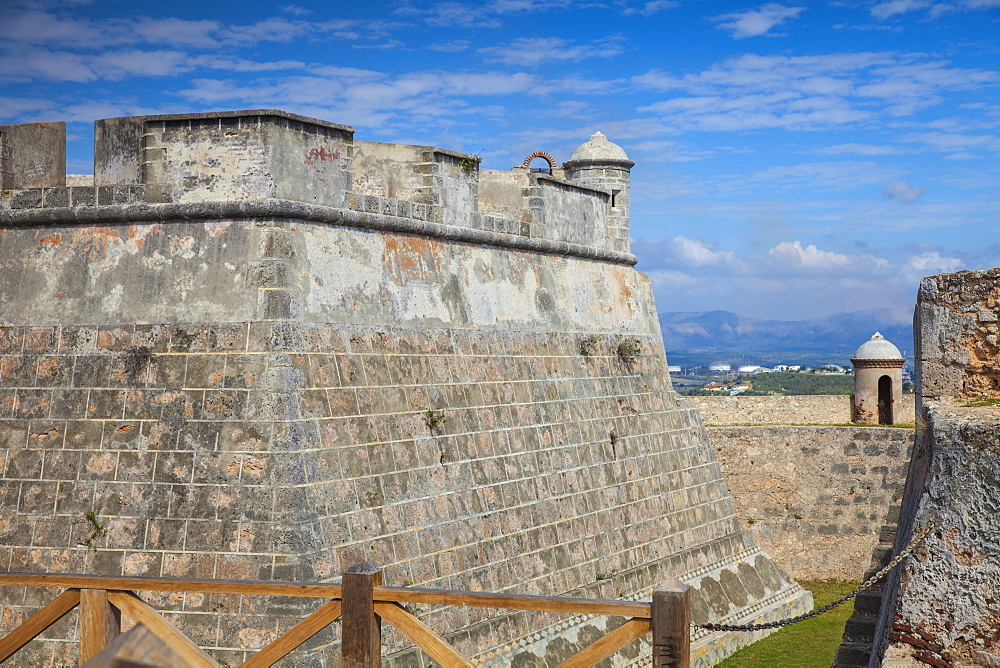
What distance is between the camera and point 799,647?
15.5m

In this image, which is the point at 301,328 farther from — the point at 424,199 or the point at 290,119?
the point at 424,199

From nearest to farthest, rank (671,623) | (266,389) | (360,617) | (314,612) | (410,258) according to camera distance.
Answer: (671,623)
(314,612)
(360,617)
(266,389)
(410,258)

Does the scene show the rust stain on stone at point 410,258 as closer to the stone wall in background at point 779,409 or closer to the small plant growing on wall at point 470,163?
the small plant growing on wall at point 470,163

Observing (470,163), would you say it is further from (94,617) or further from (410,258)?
(94,617)

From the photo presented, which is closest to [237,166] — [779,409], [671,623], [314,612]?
[314,612]

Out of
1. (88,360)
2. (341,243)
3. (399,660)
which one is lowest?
(399,660)

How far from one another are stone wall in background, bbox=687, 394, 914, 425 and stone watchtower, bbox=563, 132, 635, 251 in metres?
9.97

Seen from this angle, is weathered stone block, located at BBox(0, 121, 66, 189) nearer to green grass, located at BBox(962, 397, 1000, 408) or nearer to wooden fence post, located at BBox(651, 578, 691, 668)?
wooden fence post, located at BBox(651, 578, 691, 668)

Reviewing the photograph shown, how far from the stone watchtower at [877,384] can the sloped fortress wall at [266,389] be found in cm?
1527

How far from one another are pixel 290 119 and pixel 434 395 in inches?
124

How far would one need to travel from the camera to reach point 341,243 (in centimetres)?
1070

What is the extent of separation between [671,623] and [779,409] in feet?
71.8

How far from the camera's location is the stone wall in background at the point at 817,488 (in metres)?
20.5

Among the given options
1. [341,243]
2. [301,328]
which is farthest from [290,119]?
[301,328]
